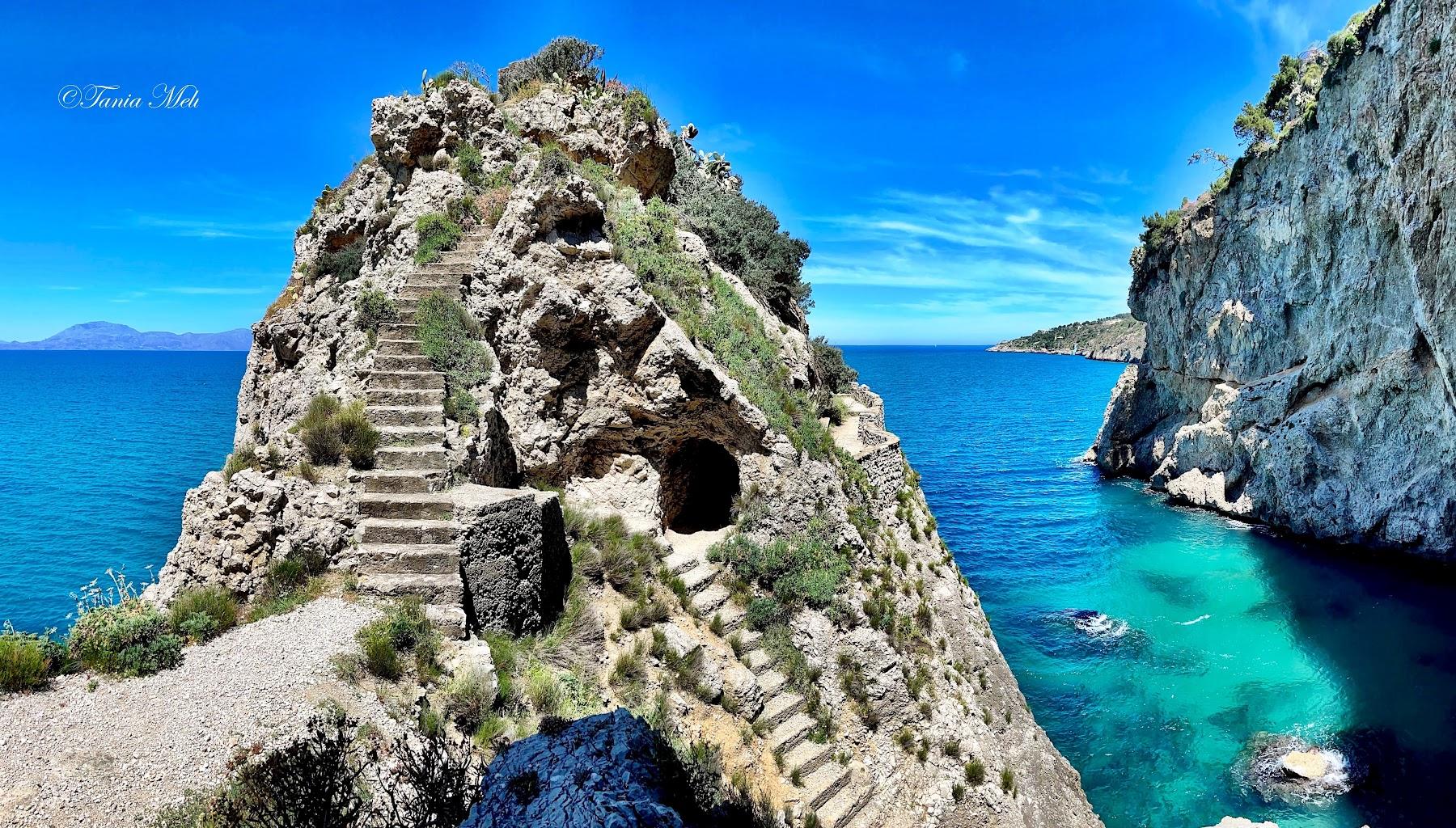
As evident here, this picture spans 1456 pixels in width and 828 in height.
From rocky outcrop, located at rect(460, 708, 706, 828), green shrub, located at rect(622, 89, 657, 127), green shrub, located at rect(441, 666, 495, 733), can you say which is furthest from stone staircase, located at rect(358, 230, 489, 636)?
green shrub, located at rect(622, 89, 657, 127)

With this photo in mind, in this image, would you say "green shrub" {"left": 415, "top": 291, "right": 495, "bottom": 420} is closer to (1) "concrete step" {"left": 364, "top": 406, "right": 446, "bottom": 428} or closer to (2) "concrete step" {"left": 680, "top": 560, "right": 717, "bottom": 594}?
(1) "concrete step" {"left": 364, "top": 406, "right": 446, "bottom": 428}

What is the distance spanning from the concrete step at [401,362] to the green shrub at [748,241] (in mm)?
12072

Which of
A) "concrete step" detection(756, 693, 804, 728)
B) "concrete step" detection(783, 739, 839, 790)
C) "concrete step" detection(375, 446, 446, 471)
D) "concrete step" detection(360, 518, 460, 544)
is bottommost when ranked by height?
"concrete step" detection(783, 739, 839, 790)

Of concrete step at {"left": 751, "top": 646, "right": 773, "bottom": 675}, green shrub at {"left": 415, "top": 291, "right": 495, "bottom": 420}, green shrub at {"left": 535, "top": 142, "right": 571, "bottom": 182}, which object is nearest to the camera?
concrete step at {"left": 751, "top": 646, "right": 773, "bottom": 675}

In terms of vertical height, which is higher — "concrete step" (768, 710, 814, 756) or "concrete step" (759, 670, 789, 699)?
"concrete step" (759, 670, 789, 699)

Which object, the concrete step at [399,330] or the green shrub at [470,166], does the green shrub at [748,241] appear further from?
the concrete step at [399,330]

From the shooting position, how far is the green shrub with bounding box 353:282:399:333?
1313cm

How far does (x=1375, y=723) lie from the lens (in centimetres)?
1978

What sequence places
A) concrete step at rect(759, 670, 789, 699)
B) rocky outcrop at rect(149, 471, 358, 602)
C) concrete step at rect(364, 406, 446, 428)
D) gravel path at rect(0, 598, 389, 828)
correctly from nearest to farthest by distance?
gravel path at rect(0, 598, 389, 828), rocky outcrop at rect(149, 471, 358, 602), concrete step at rect(759, 670, 789, 699), concrete step at rect(364, 406, 446, 428)

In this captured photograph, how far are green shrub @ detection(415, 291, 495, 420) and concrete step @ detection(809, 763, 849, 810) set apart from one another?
27.7 ft

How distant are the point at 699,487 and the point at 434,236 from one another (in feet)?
28.9

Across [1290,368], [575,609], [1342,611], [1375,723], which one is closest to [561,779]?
[575,609]

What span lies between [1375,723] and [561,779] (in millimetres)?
25804

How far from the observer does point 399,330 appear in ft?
42.8
